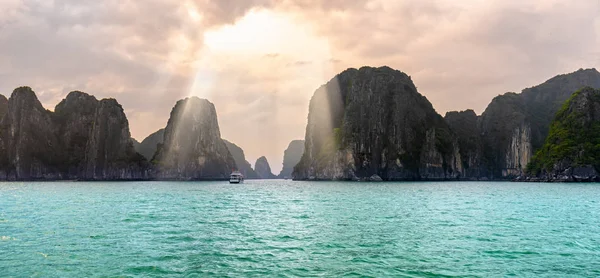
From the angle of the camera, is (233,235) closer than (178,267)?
No

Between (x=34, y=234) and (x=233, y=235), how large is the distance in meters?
14.8

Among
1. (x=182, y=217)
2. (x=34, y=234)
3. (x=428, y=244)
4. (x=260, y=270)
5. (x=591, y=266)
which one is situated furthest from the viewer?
(x=182, y=217)

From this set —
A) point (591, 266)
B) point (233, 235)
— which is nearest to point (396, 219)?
point (233, 235)

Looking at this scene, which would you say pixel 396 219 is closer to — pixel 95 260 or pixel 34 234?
pixel 95 260

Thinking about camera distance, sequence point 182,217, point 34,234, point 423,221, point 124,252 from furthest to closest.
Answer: point 182,217 < point 423,221 < point 34,234 < point 124,252

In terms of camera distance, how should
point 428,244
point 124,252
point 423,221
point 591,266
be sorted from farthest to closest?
point 423,221 < point 428,244 < point 124,252 < point 591,266

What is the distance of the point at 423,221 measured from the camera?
39406 millimetres

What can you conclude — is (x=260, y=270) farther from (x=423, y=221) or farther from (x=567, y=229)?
(x=567, y=229)

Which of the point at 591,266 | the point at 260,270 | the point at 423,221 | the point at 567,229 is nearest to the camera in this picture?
the point at 260,270

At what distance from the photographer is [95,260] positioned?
21812mm

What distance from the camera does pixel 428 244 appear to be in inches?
1058

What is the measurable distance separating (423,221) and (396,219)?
2877mm

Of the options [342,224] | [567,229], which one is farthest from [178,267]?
[567,229]

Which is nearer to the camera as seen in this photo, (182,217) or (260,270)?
(260,270)
